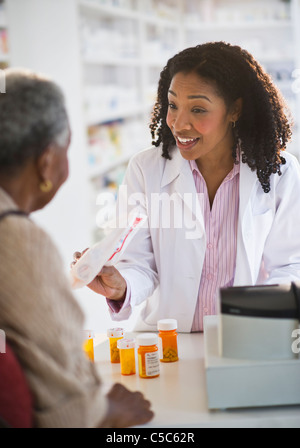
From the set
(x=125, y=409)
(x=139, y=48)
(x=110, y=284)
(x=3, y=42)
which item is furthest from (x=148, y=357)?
(x=139, y=48)

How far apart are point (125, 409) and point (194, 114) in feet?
3.40

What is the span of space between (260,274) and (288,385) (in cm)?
83

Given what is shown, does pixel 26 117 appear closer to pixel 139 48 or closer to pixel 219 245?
pixel 219 245

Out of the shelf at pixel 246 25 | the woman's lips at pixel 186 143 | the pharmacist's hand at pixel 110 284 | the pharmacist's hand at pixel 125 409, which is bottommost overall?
the pharmacist's hand at pixel 125 409

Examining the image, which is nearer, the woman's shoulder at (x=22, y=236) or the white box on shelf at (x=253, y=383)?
the woman's shoulder at (x=22, y=236)

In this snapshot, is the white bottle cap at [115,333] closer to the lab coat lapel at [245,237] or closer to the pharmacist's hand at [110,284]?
the pharmacist's hand at [110,284]

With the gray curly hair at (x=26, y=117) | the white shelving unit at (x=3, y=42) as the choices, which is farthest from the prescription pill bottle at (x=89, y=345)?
the white shelving unit at (x=3, y=42)

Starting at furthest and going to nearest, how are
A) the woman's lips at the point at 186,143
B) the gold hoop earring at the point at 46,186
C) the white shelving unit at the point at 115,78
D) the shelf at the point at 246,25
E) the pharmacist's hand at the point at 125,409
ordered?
1. the shelf at the point at 246,25
2. the white shelving unit at the point at 115,78
3. the woman's lips at the point at 186,143
4. the pharmacist's hand at the point at 125,409
5. the gold hoop earring at the point at 46,186

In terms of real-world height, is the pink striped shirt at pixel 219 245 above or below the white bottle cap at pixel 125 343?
above

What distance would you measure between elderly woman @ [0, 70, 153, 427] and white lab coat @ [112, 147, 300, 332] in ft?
2.60

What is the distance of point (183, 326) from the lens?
199 centimetres

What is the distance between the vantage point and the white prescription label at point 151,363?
156 cm

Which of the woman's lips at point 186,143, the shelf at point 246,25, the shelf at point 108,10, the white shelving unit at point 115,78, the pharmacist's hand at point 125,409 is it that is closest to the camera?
the pharmacist's hand at point 125,409
